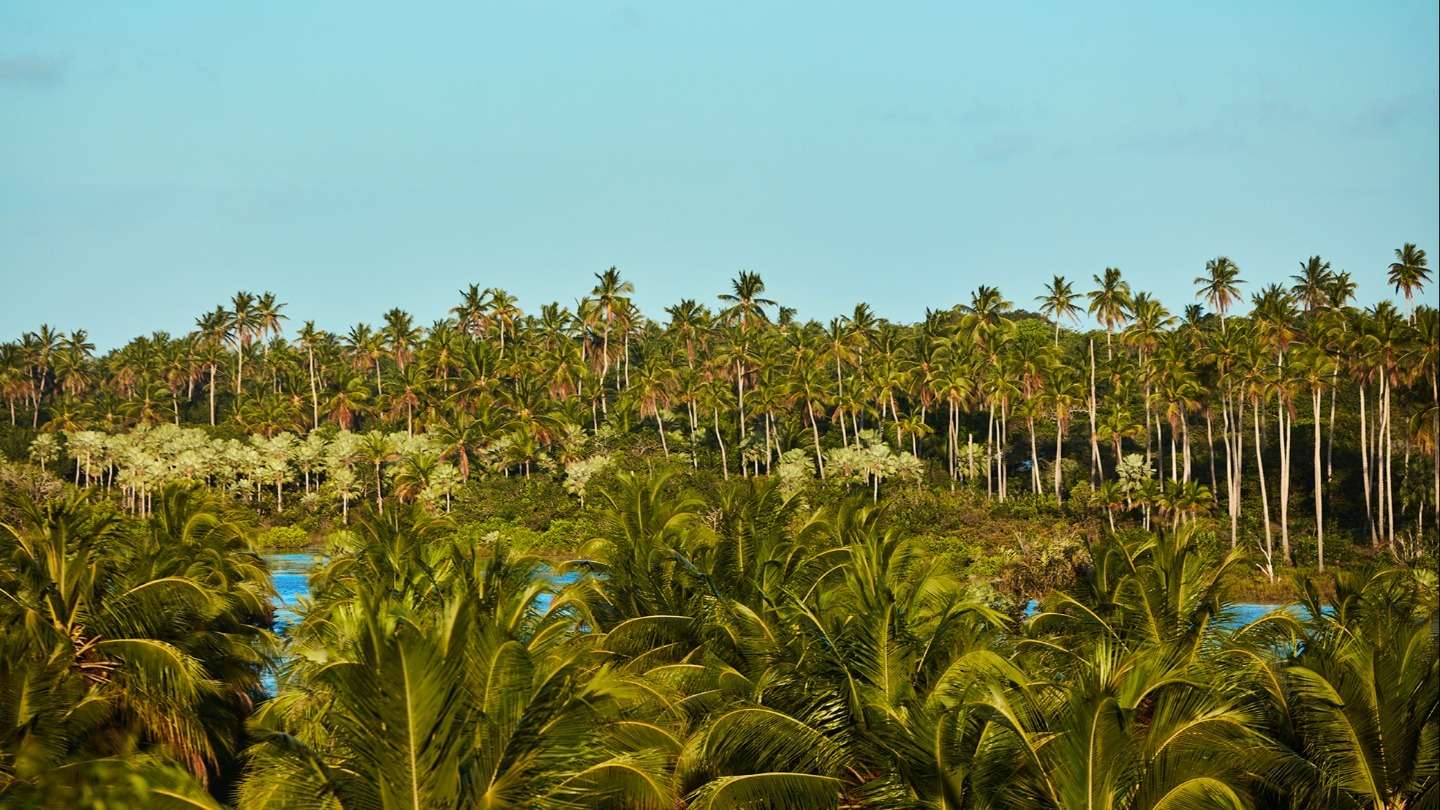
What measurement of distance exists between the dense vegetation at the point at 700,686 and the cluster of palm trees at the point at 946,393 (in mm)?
36338

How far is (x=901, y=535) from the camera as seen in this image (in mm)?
24406

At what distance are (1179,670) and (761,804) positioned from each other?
202 inches

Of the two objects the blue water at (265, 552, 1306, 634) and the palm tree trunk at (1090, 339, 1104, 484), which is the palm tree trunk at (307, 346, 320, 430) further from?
the palm tree trunk at (1090, 339, 1104, 484)

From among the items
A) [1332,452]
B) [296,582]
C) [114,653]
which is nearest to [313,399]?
[296,582]

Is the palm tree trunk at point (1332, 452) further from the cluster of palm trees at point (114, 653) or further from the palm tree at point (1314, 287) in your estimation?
the cluster of palm trees at point (114, 653)

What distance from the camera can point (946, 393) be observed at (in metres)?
73.6

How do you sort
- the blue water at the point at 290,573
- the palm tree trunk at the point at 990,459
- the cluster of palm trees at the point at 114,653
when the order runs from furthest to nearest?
the palm tree trunk at the point at 990,459 → the blue water at the point at 290,573 → the cluster of palm trees at the point at 114,653

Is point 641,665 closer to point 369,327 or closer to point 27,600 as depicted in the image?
point 27,600

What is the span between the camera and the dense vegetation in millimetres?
11820

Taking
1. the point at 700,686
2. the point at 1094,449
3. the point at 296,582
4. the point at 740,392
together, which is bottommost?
the point at 296,582

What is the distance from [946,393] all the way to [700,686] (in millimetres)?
55695

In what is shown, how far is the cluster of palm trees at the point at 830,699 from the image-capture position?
38.5 feet

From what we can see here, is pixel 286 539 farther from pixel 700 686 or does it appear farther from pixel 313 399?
pixel 700 686

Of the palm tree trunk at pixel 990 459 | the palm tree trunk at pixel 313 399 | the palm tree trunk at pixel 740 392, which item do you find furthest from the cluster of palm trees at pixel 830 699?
the palm tree trunk at pixel 313 399
